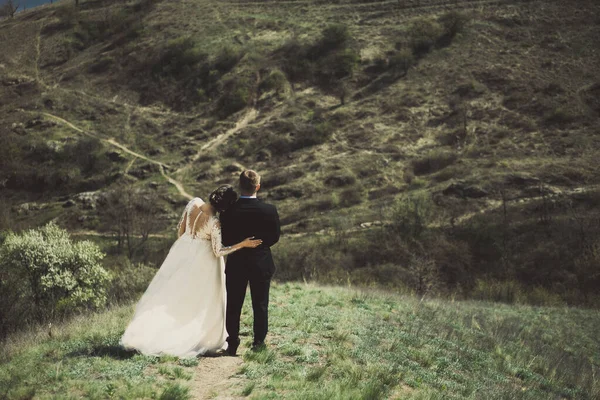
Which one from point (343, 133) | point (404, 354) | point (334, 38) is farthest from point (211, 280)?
point (334, 38)

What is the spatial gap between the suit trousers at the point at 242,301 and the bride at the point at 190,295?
25 centimetres

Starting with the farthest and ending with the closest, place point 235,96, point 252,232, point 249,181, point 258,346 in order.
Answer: point 235,96, point 258,346, point 252,232, point 249,181

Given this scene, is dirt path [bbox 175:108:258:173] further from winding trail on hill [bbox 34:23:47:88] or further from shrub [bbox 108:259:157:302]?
shrub [bbox 108:259:157:302]

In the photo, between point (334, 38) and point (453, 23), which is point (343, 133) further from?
point (453, 23)

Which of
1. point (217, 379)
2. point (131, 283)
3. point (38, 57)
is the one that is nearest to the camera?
point (217, 379)

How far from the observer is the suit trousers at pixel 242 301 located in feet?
20.9

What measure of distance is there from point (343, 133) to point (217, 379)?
49.4m

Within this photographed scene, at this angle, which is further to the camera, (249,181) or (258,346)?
(258,346)

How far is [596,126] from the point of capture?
1832 inches

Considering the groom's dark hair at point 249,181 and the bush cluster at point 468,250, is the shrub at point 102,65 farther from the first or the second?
the groom's dark hair at point 249,181

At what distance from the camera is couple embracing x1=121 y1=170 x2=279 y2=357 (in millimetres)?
6309

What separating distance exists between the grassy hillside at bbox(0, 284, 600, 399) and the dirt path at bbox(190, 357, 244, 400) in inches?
0.9

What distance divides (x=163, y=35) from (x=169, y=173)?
35528 millimetres

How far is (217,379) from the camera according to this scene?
5.84m
